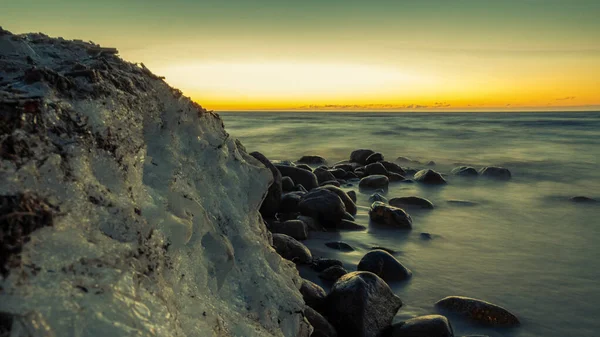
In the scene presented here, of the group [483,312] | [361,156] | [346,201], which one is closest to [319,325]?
[483,312]

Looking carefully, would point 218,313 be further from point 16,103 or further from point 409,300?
point 409,300

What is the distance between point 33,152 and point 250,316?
131 centimetres

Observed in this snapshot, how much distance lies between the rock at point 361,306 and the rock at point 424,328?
6.6 inches

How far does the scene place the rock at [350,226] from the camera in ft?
23.9

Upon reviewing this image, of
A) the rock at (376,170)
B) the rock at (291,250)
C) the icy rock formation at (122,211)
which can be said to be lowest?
the rock at (376,170)

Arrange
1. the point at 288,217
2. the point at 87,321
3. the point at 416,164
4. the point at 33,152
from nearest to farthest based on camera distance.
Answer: the point at 87,321, the point at 33,152, the point at 288,217, the point at 416,164

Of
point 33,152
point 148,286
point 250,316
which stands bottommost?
point 250,316

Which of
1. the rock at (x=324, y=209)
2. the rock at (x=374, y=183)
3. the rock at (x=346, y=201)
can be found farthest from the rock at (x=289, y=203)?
the rock at (x=374, y=183)

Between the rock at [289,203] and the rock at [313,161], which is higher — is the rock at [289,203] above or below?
above

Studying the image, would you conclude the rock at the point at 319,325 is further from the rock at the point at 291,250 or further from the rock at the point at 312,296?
the rock at the point at 291,250

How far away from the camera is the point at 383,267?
5.25 meters

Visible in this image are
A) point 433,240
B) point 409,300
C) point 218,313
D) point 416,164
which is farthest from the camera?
point 416,164

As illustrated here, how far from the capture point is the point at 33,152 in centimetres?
161

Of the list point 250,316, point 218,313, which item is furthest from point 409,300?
point 218,313
